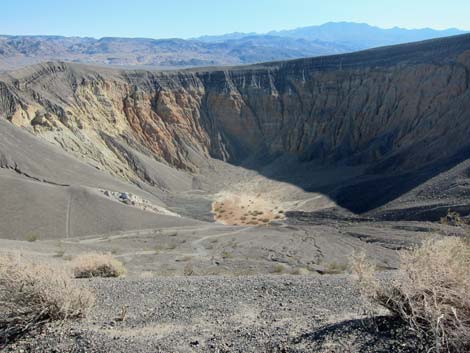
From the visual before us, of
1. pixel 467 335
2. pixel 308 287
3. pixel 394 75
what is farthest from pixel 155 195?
pixel 467 335

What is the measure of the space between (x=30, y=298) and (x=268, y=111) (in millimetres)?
50888

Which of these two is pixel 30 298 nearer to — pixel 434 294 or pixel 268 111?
pixel 434 294

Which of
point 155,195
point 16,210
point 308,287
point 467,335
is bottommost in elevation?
point 155,195

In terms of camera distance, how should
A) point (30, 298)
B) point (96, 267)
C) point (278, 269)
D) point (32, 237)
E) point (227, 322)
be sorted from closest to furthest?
point (30, 298)
point (227, 322)
point (96, 267)
point (278, 269)
point (32, 237)

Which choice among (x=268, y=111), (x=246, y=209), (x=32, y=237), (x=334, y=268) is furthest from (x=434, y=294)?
(x=268, y=111)

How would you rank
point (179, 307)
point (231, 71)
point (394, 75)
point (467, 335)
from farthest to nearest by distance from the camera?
point (231, 71) < point (394, 75) < point (179, 307) < point (467, 335)

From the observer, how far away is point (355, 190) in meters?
39.2

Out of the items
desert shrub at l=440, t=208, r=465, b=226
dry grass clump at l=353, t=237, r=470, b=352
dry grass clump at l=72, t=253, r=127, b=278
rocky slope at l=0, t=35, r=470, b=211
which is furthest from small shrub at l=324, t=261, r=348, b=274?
rocky slope at l=0, t=35, r=470, b=211

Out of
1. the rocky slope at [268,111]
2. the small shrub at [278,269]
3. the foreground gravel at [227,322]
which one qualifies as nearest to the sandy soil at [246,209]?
the rocky slope at [268,111]

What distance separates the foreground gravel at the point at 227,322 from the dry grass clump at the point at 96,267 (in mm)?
2243

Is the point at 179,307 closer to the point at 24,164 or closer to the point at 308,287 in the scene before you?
the point at 308,287

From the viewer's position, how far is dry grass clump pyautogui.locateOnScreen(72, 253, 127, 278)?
14.1 metres

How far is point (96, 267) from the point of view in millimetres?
14336

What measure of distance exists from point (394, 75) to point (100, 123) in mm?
30868
